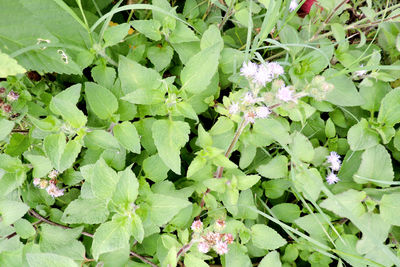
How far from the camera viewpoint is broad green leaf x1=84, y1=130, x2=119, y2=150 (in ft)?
3.83

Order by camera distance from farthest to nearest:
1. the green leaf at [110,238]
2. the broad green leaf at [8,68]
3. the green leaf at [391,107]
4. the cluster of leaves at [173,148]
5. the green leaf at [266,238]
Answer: the green leaf at [391,107], the green leaf at [266,238], the cluster of leaves at [173,148], the green leaf at [110,238], the broad green leaf at [8,68]

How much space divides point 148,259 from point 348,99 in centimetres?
105

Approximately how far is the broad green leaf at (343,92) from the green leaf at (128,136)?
790 millimetres

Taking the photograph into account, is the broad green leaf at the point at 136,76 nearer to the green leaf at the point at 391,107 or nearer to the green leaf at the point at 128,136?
the green leaf at the point at 128,136

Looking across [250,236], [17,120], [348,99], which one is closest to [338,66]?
[348,99]

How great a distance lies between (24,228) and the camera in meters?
1.25

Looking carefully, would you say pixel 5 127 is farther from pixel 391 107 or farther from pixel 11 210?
pixel 391 107

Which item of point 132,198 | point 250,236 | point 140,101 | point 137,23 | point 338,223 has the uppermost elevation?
point 137,23

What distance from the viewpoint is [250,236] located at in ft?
4.26

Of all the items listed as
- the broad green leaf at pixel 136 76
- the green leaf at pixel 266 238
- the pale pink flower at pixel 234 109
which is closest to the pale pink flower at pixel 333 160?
the green leaf at pixel 266 238

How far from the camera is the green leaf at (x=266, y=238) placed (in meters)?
1.23

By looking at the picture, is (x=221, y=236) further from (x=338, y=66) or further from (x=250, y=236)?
(x=338, y=66)

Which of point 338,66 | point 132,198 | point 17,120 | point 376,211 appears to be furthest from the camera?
point 338,66

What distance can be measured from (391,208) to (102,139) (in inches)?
44.3
